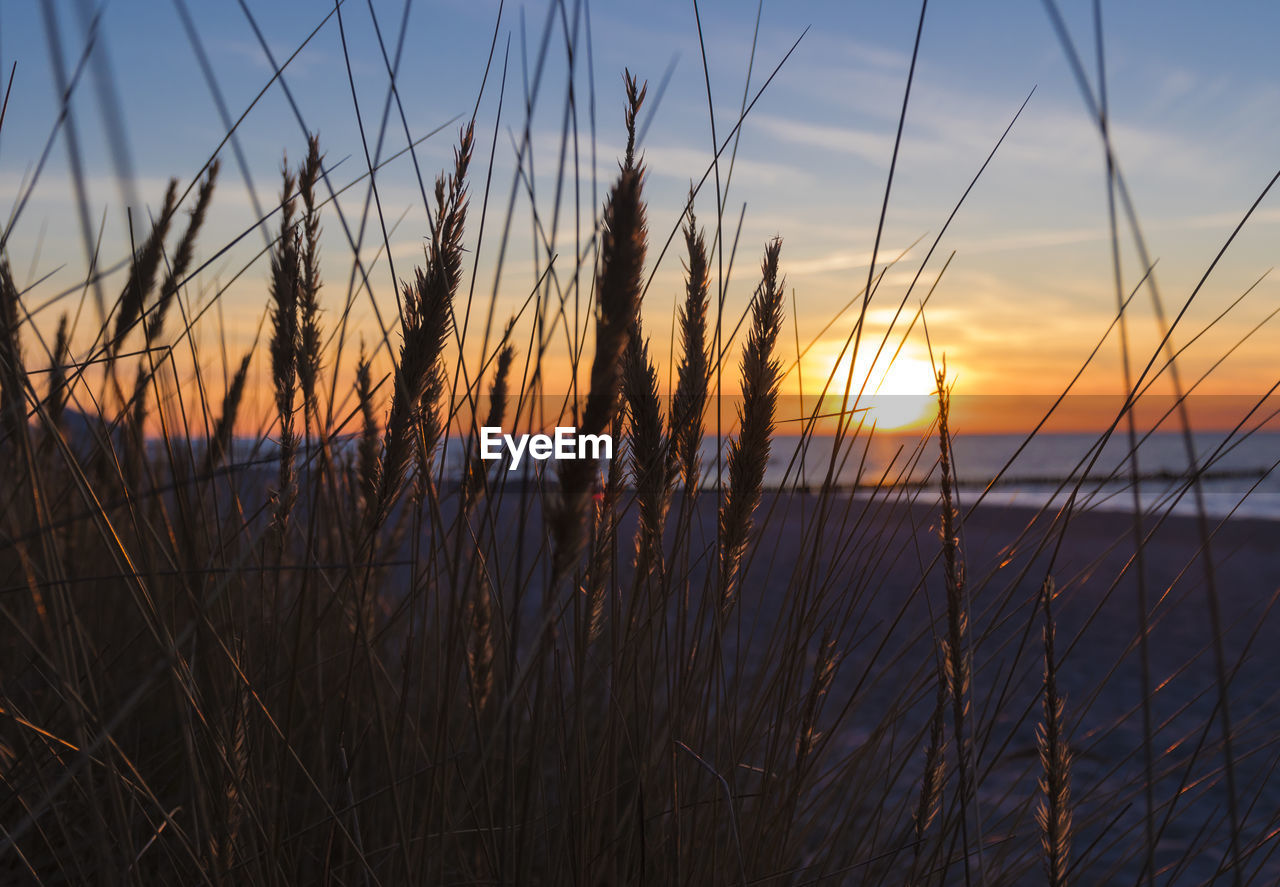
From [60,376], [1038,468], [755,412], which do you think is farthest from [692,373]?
[1038,468]

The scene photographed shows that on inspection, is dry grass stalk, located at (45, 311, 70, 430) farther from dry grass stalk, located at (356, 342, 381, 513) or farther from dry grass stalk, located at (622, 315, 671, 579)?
dry grass stalk, located at (622, 315, 671, 579)

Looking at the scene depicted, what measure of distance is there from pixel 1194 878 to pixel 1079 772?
52cm

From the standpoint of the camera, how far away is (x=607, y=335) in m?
0.59

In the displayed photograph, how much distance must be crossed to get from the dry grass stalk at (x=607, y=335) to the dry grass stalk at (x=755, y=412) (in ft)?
1.29

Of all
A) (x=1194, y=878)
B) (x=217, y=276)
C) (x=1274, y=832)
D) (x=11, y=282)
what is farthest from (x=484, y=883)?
(x=1194, y=878)

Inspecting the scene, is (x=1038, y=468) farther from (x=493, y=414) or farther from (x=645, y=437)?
(x=645, y=437)

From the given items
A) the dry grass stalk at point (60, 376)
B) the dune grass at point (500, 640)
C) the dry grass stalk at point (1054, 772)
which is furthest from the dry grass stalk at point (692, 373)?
the dry grass stalk at point (60, 376)

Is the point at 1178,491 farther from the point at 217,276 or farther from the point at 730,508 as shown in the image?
the point at 217,276

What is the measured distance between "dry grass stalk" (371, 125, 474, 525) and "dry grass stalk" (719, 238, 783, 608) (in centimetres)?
35

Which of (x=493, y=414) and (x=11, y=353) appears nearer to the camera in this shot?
(x=11, y=353)

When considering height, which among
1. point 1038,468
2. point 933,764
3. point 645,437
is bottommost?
point 933,764

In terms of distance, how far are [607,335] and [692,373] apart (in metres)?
0.47

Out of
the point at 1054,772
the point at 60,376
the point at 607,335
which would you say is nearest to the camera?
the point at 607,335

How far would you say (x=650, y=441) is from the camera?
0.92m
